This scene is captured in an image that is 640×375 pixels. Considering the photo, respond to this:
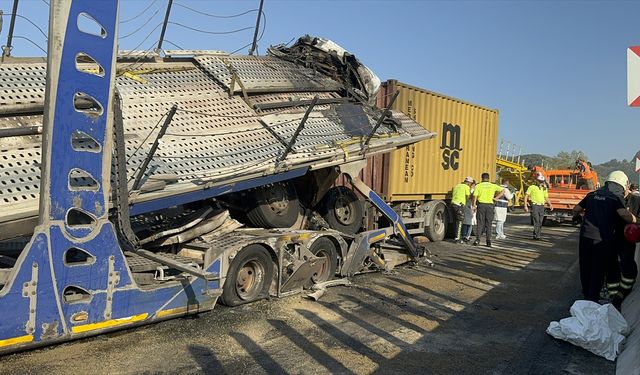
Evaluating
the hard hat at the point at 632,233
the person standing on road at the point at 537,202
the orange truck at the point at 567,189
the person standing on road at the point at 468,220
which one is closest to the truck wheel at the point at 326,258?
the hard hat at the point at 632,233

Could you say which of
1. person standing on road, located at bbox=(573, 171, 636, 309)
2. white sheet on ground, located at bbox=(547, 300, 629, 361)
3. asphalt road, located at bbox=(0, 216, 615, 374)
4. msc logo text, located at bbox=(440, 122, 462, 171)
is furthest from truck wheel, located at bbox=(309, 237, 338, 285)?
msc logo text, located at bbox=(440, 122, 462, 171)

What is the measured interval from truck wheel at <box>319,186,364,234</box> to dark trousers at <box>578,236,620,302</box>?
3.18m

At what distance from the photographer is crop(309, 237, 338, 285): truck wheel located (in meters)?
6.80

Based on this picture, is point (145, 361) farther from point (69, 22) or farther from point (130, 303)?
point (69, 22)

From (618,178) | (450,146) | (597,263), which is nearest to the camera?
(597,263)

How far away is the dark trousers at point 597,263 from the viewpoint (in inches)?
226

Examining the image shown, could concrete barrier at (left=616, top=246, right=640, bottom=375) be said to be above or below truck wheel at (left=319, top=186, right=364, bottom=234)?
below

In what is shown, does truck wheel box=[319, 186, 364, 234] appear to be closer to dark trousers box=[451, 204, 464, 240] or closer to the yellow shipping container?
the yellow shipping container

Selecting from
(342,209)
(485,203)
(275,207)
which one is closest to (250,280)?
(275,207)

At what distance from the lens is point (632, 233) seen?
5480 mm

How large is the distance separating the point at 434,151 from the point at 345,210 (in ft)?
17.5

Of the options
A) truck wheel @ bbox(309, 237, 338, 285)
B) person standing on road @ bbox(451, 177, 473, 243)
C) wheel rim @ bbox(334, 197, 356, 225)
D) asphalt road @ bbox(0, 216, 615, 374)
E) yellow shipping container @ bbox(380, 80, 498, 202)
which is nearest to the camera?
asphalt road @ bbox(0, 216, 615, 374)

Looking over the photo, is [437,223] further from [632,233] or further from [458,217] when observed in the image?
[632,233]

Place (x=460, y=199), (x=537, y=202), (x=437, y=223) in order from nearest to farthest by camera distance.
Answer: (x=460, y=199), (x=437, y=223), (x=537, y=202)
